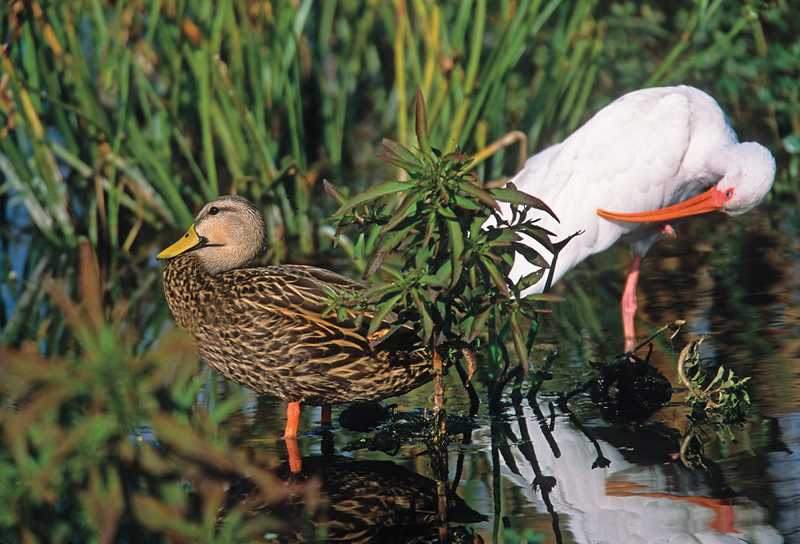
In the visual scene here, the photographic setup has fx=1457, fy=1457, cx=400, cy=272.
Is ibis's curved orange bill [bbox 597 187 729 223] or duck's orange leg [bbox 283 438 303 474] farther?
ibis's curved orange bill [bbox 597 187 729 223]

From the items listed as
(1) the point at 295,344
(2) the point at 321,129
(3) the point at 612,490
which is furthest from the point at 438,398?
(2) the point at 321,129

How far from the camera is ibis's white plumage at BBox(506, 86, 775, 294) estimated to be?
742 centimetres

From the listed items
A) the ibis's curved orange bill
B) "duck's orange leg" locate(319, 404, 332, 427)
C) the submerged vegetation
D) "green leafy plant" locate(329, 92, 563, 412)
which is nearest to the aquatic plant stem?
"green leafy plant" locate(329, 92, 563, 412)

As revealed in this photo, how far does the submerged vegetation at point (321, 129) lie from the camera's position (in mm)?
5648

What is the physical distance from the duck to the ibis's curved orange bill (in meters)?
1.91

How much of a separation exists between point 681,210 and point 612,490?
269 cm

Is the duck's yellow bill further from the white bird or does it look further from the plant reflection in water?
the white bird

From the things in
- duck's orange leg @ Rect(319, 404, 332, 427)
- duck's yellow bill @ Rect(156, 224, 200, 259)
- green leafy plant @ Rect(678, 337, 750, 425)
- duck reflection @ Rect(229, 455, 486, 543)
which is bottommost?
duck reflection @ Rect(229, 455, 486, 543)

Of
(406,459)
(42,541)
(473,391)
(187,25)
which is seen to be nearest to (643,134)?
(473,391)

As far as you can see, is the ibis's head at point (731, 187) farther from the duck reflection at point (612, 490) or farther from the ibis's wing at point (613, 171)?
the duck reflection at point (612, 490)

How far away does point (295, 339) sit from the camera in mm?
5848

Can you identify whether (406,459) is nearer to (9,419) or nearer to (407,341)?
(407,341)

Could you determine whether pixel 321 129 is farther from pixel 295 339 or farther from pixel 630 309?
pixel 295 339

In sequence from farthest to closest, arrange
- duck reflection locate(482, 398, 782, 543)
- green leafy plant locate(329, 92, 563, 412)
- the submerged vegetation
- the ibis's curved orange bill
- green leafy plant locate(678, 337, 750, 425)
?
the ibis's curved orange bill < green leafy plant locate(678, 337, 750, 425) < the submerged vegetation < green leafy plant locate(329, 92, 563, 412) < duck reflection locate(482, 398, 782, 543)
